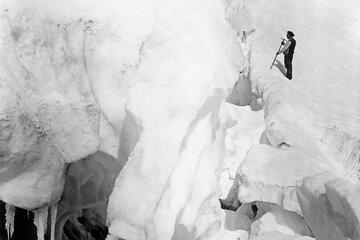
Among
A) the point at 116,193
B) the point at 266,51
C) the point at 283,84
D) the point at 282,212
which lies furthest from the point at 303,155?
the point at 266,51

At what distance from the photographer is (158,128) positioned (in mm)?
8125

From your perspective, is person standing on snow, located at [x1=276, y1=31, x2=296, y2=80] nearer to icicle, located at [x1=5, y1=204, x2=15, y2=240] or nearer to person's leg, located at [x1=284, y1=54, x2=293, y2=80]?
person's leg, located at [x1=284, y1=54, x2=293, y2=80]

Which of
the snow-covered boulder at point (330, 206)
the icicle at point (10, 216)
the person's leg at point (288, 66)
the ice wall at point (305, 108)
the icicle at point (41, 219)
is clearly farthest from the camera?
the person's leg at point (288, 66)

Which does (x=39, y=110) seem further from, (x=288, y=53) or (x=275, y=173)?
(x=288, y=53)

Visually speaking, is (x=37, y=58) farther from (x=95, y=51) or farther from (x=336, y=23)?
(x=336, y=23)

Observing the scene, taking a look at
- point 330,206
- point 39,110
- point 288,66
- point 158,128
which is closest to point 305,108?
point 288,66

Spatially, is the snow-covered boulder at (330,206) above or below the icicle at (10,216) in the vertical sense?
above

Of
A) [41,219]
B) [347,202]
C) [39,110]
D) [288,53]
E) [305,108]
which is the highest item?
[288,53]

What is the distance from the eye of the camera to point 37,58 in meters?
8.29

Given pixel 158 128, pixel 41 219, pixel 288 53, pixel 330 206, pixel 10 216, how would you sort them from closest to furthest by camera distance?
1. pixel 330 206
2. pixel 158 128
3. pixel 41 219
4. pixel 10 216
5. pixel 288 53

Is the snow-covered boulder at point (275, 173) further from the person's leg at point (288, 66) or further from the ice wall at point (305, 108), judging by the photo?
the person's leg at point (288, 66)

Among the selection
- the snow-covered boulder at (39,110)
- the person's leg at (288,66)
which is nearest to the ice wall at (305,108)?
the person's leg at (288,66)

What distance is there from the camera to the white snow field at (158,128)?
7.80 meters

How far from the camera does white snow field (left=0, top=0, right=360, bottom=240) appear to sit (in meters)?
7.80
